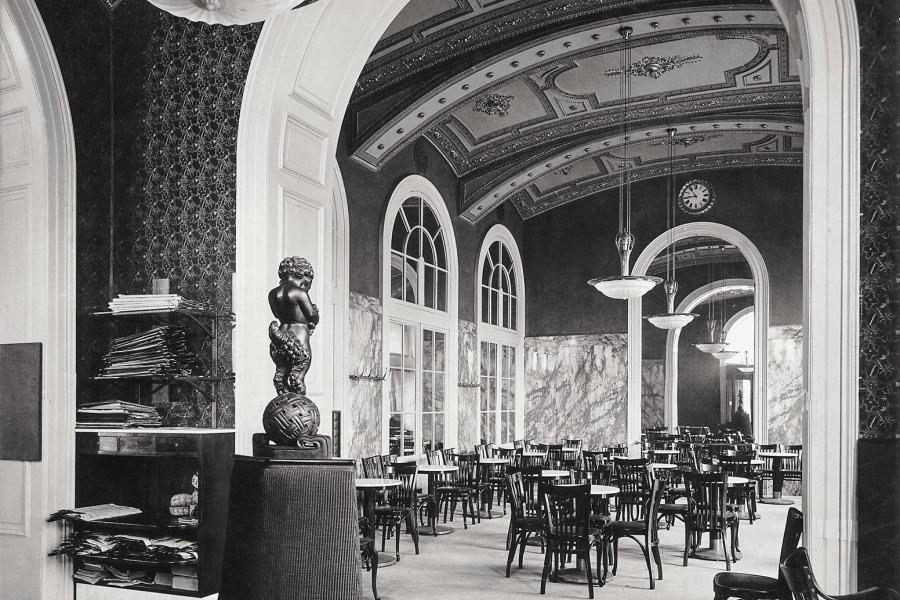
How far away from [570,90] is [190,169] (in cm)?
726

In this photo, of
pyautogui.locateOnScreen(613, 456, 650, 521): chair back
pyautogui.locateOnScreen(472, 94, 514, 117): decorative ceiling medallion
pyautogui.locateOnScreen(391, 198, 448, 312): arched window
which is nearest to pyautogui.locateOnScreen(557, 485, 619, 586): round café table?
pyautogui.locateOnScreen(613, 456, 650, 521): chair back

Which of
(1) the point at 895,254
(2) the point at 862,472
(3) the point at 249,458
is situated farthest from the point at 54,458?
(1) the point at 895,254

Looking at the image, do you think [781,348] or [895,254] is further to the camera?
[781,348]

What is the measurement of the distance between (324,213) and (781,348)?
449 inches

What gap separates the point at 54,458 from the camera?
5.60m

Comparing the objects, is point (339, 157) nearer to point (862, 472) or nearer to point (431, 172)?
point (431, 172)

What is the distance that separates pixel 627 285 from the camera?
1163 centimetres

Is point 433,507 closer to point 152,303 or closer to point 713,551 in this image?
point 713,551

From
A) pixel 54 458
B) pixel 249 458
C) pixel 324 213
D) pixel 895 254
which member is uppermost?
pixel 324 213

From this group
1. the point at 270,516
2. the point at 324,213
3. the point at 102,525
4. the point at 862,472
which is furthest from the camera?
the point at 324,213

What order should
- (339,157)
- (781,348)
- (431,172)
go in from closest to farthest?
(339,157)
(431,172)
(781,348)

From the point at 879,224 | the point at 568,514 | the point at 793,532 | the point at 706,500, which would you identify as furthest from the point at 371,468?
the point at 879,224

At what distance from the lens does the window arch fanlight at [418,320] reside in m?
11.9

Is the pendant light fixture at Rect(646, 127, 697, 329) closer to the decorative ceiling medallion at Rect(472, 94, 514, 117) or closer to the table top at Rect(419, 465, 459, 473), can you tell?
the decorative ceiling medallion at Rect(472, 94, 514, 117)
